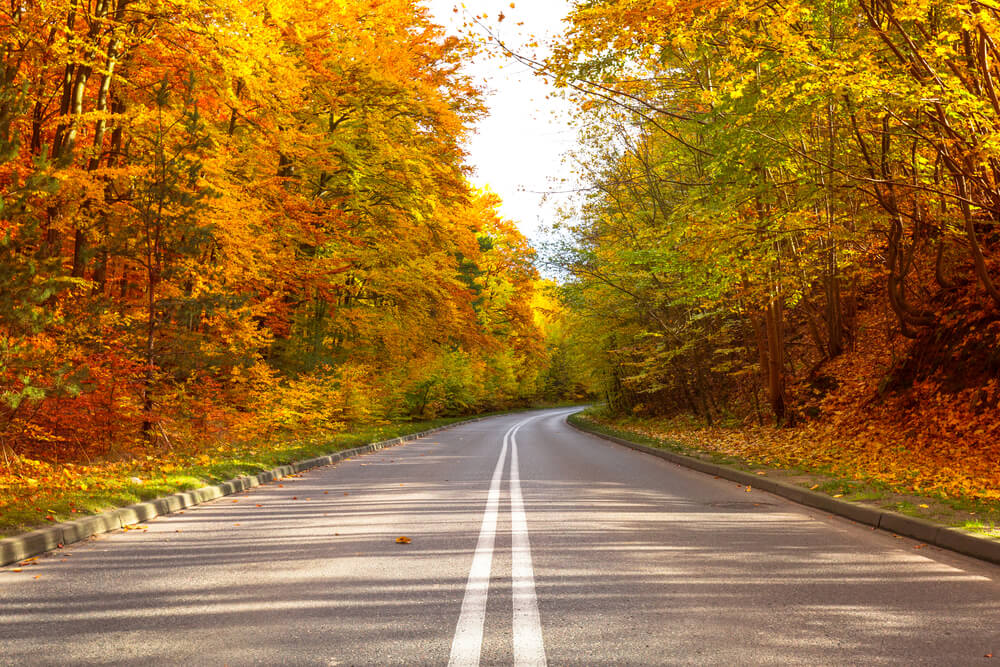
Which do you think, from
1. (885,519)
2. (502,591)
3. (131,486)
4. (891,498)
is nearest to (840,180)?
(891,498)

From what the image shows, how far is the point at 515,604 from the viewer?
4688 mm

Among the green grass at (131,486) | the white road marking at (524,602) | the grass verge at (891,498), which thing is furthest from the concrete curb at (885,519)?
the green grass at (131,486)

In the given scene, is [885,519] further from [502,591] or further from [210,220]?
[210,220]

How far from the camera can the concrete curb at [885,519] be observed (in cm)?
616

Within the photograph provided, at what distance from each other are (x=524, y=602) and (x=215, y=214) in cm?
1263

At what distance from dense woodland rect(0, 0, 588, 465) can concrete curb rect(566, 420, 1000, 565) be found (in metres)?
9.99

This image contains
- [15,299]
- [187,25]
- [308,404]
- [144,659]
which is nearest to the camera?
[144,659]

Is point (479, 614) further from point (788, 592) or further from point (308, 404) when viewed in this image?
point (308, 404)

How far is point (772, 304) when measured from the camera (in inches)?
698

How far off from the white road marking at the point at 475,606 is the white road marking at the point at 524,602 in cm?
20

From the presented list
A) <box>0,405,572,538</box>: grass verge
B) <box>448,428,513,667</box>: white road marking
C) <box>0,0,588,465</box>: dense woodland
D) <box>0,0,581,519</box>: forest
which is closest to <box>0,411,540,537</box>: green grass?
<box>0,405,572,538</box>: grass verge

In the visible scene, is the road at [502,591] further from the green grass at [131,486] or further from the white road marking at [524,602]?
the green grass at [131,486]

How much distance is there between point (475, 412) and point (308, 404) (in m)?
43.3

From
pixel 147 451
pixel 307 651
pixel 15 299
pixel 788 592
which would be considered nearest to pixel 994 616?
pixel 788 592
